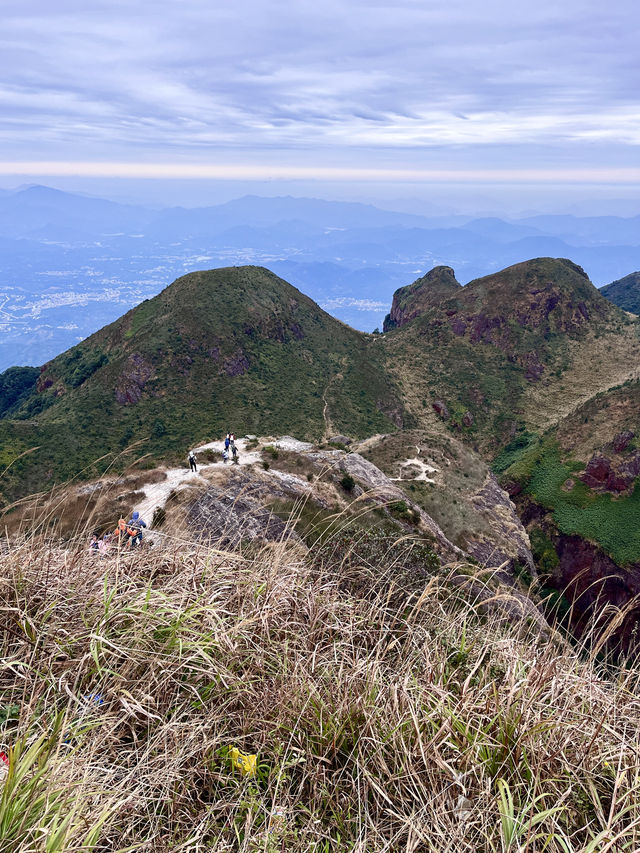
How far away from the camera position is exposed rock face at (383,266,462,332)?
118 meters

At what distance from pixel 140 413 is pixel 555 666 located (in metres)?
59.5

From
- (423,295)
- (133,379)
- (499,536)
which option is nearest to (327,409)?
(133,379)

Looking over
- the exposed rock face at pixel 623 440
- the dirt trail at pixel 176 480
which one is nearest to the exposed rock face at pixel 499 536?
the exposed rock face at pixel 623 440

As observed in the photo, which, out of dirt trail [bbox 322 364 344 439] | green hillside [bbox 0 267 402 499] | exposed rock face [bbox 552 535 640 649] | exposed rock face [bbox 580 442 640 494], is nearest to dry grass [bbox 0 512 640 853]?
exposed rock face [bbox 552 535 640 649]

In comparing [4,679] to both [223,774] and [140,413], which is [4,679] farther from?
[140,413]

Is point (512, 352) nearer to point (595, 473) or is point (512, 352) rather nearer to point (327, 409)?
point (595, 473)

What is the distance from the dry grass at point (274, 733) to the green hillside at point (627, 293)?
503 ft

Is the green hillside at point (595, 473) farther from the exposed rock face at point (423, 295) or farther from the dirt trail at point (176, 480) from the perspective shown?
the exposed rock face at point (423, 295)

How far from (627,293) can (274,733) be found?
17487 centimetres

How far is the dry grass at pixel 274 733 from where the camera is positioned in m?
2.75

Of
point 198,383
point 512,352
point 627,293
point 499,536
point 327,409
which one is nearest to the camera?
point 499,536

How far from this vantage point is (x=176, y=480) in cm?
2275

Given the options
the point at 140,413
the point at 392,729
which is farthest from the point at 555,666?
the point at 140,413

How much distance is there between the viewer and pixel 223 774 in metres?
3.32
